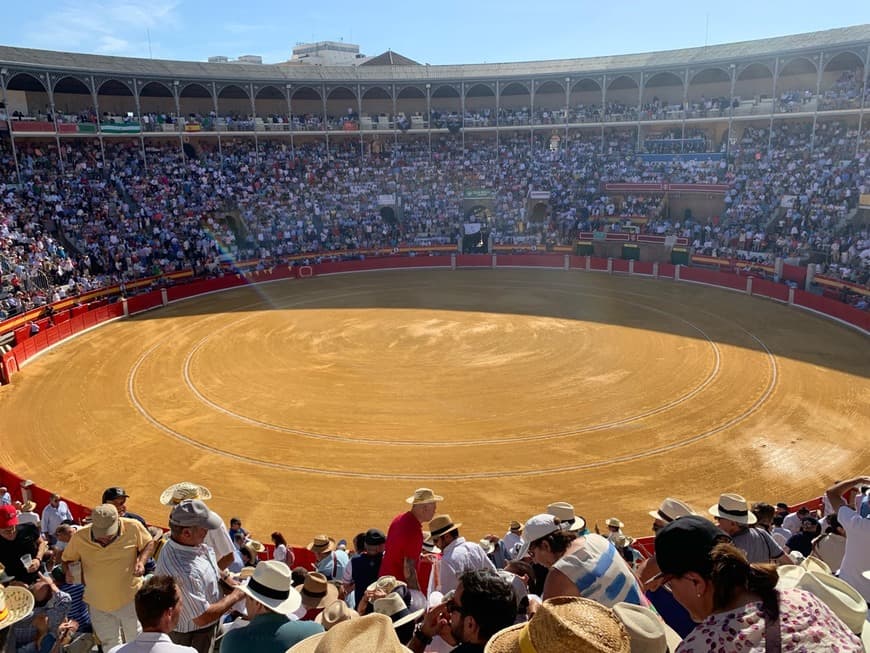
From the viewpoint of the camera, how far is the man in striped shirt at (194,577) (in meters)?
5.38

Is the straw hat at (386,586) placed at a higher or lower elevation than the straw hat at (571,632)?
→ lower

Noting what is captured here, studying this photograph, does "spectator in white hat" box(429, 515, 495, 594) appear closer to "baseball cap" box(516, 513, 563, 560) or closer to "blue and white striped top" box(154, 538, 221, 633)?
"baseball cap" box(516, 513, 563, 560)

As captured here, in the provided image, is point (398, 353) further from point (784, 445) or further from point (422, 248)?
point (422, 248)

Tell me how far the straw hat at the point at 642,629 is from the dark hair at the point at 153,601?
8.66 ft

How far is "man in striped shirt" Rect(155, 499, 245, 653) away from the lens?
5.38 metres

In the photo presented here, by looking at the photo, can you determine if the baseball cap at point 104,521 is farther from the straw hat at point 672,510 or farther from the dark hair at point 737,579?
the straw hat at point 672,510

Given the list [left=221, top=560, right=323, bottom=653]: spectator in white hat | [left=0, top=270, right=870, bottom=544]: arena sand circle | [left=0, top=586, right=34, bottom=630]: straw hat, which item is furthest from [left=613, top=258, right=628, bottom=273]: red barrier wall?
[left=0, top=586, right=34, bottom=630]: straw hat

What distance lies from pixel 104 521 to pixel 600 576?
4059 millimetres

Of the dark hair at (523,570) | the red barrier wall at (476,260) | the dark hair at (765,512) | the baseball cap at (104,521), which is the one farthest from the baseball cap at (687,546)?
the red barrier wall at (476,260)

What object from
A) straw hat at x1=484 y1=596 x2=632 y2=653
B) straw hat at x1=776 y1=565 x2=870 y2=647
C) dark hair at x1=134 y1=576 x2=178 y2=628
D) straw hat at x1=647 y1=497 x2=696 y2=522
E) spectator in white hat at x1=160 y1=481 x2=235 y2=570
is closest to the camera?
straw hat at x1=484 y1=596 x2=632 y2=653

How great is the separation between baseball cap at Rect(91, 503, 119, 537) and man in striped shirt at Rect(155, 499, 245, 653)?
0.54 m

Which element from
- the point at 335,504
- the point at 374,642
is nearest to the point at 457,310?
the point at 335,504

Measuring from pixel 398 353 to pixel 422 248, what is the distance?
19444mm

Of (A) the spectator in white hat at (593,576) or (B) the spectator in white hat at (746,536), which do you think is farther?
(B) the spectator in white hat at (746,536)
